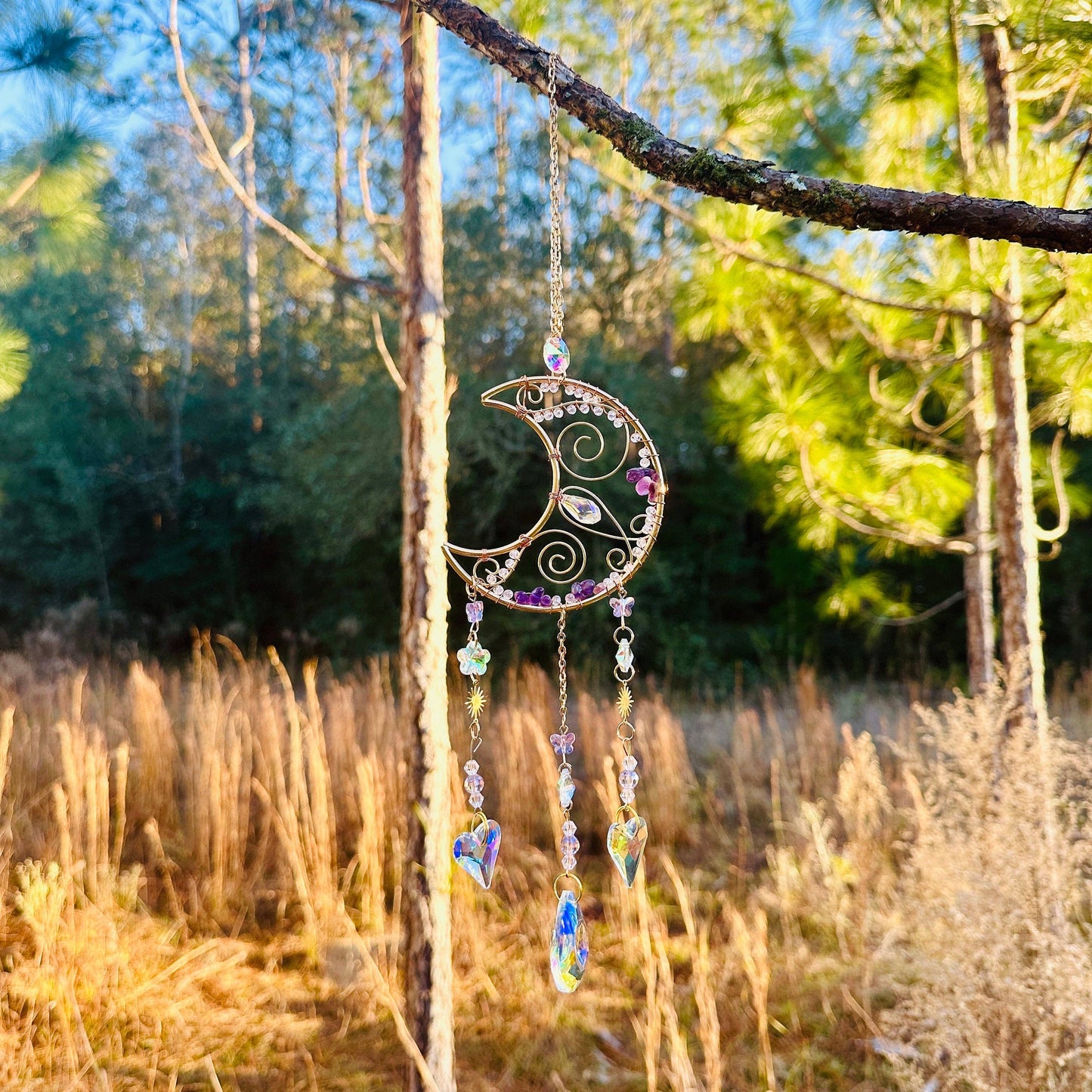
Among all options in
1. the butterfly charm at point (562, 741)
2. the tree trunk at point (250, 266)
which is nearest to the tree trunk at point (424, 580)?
the butterfly charm at point (562, 741)

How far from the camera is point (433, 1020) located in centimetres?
165

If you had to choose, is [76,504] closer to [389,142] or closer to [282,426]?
[282,426]

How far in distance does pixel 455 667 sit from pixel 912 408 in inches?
114

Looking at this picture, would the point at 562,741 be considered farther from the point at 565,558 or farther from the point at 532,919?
the point at 532,919

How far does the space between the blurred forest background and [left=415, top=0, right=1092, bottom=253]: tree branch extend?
2.28ft

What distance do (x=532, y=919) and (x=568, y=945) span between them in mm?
1766

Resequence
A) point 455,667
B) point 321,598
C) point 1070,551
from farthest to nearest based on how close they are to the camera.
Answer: point 321,598 < point 1070,551 < point 455,667

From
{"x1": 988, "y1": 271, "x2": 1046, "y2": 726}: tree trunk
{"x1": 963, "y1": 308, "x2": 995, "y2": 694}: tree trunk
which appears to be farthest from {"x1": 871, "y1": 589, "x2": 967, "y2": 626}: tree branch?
{"x1": 988, "y1": 271, "x2": 1046, "y2": 726}: tree trunk

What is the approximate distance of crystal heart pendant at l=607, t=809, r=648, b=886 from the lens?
119cm

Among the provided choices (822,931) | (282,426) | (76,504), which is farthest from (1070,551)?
(76,504)

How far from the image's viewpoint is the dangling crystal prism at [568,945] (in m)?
1.19

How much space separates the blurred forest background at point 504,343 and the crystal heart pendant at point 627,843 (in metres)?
1.40

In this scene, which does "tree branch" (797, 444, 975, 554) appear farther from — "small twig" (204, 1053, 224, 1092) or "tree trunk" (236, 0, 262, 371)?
"tree trunk" (236, 0, 262, 371)

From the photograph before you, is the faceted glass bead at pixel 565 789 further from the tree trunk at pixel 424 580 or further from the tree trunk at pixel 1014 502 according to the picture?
the tree trunk at pixel 1014 502
